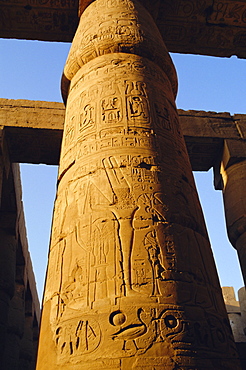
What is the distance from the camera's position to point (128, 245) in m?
2.50

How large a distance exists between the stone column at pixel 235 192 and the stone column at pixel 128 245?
365 centimetres

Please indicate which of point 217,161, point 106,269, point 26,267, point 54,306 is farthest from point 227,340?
point 26,267

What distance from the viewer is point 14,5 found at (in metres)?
6.61

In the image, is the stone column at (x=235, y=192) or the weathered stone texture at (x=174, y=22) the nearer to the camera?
the weathered stone texture at (x=174, y=22)

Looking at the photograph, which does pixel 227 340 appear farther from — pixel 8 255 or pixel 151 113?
pixel 8 255

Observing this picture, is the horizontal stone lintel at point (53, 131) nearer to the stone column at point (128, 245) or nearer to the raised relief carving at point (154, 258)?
the stone column at point (128, 245)

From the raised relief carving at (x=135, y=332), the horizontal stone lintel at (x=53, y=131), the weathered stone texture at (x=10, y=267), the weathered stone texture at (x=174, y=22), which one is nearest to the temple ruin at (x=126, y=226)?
the raised relief carving at (x=135, y=332)

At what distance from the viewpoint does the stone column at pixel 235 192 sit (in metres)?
6.88

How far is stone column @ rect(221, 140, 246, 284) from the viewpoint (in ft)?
22.6

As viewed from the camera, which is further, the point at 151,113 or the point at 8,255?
the point at 8,255

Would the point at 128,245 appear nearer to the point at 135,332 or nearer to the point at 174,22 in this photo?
the point at 135,332

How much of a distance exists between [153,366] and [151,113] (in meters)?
2.30

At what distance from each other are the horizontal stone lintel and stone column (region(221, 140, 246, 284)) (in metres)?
0.26

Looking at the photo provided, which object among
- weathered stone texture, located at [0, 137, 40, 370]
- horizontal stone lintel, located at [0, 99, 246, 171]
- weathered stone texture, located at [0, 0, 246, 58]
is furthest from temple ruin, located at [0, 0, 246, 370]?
weathered stone texture, located at [0, 137, 40, 370]
